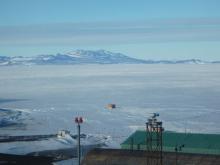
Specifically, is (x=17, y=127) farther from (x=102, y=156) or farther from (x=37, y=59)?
(x=37, y=59)

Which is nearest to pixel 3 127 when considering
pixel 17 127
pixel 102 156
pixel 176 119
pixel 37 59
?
pixel 17 127

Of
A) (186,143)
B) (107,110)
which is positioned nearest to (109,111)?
(107,110)

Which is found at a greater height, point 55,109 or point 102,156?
point 55,109

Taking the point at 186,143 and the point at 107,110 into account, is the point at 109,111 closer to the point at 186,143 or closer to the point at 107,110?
the point at 107,110

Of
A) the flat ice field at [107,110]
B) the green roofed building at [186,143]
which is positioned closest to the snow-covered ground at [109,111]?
the flat ice field at [107,110]

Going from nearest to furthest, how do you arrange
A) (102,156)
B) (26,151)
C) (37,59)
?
(102,156) < (26,151) < (37,59)

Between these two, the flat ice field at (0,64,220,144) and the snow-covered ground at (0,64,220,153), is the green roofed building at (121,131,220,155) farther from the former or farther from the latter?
the flat ice field at (0,64,220,144)

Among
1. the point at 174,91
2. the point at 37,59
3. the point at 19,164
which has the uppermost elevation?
the point at 37,59

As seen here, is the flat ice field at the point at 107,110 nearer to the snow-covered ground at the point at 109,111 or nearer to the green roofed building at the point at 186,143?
the snow-covered ground at the point at 109,111
